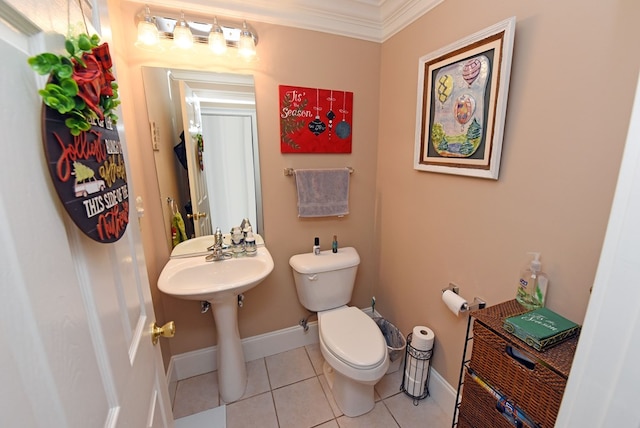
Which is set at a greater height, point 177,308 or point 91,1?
point 91,1

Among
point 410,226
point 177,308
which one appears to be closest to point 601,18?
point 410,226

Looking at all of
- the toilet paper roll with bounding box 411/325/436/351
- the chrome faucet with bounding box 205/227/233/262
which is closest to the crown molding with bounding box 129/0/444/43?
the chrome faucet with bounding box 205/227/233/262

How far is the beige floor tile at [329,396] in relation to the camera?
1.55 meters

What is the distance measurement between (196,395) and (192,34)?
2.09 metres

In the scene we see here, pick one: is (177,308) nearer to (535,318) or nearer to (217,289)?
(217,289)

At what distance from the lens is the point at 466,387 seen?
109cm

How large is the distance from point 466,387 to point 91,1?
1.69 metres

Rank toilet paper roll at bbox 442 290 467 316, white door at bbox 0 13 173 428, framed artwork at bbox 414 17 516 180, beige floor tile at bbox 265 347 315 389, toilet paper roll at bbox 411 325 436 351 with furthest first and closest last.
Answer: beige floor tile at bbox 265 347 315 389, toilet paper roll at bbox 411 325 436 351, toilet paper roll at bbox 442 290 467 316, framed artwork at bbox 414 17 516 180, white door at bbox 0 13 173 428

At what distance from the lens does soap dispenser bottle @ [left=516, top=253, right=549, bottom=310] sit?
101 cm

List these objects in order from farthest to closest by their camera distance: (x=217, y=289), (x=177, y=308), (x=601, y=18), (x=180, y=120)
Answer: (x=177, y=308)
(x=180, y=120)
(x=217, y=289)
(x=601, y=18)

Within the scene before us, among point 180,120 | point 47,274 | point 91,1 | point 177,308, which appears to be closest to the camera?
point 47,274

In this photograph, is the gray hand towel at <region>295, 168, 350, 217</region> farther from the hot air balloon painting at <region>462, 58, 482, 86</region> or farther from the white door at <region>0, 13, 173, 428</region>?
the white door at <region>0, 13, 173, 428</region>

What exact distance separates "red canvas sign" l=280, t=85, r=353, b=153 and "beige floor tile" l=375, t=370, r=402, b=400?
1549 millimetres

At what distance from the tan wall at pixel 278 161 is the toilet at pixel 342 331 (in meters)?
0.19
